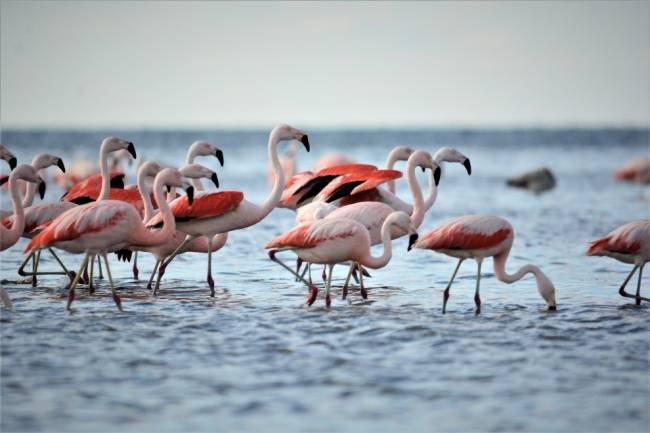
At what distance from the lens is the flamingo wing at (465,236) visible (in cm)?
735

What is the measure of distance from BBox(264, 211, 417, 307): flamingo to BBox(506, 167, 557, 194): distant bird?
14088mm

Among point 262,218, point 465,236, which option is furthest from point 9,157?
point 465,236

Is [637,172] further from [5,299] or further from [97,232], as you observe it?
[5,299]

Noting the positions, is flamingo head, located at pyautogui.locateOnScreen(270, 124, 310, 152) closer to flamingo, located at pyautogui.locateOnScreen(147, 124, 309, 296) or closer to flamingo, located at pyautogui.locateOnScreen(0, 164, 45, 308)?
flamingo, located at pyautogui.locateOnScreen(147, 124, 309, 296)

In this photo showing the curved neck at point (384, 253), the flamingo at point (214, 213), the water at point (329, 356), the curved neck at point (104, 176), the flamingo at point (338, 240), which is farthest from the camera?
the curved neck at point (104, 176)

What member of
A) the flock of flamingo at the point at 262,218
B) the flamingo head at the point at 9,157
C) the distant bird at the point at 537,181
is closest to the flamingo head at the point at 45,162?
the flock of flamingo at the point at 262,218

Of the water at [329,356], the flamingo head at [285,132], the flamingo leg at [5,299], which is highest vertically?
the flamingo head at [285,132]

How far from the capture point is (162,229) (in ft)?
25.4

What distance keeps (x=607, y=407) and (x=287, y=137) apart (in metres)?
4.49

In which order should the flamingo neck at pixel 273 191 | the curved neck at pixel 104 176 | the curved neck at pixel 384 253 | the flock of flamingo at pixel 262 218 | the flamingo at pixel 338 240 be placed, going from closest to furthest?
the flock of flamingo at pixel 262 218, the flamingo at pixel 338 240, the curved neck at pixel 384 253, the flamingo neck at pixel 273 191, the curved neck at pixel 104 176

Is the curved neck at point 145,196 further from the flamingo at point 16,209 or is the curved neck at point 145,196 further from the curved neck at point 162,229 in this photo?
the flamingo at point 16,209

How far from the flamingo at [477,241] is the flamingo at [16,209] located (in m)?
3.05

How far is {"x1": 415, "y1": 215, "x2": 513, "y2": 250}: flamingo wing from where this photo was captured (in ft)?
24.1

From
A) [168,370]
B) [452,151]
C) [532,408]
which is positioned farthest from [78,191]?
[532,408]
